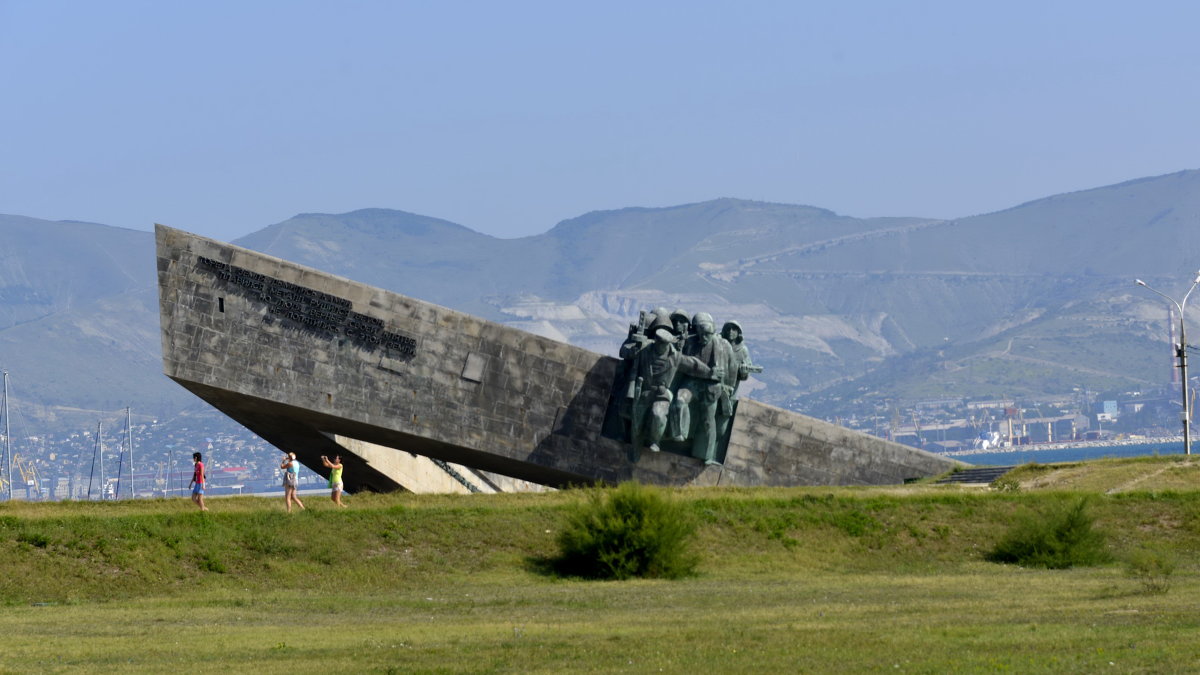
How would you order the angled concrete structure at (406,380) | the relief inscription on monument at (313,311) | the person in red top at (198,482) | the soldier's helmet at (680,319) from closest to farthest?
the person in red top at (198,482) → the angled concrete structure at (406,380) → the relief inscription on monument at (313,311) → the soldier's helmet at (680,319)

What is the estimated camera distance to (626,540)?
2983 cm

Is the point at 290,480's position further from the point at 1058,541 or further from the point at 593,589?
the point at 1058,541

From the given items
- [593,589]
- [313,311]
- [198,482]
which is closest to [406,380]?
[313,311]

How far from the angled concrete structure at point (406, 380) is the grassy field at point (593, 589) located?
164 inches

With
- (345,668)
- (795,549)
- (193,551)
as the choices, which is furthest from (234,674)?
(795,549)

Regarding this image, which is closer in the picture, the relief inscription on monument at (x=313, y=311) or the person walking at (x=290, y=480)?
the person walking at (x=290, y=480)

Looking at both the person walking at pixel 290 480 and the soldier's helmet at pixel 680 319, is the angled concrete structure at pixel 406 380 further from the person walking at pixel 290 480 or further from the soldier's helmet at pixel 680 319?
the person walking at pixel 290 480

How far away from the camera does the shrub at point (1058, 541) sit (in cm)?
3052

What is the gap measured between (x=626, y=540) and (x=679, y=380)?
1151 cm

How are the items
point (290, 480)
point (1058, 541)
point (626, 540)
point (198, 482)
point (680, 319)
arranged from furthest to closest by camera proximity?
point (680, 319)
point (290, 480)
point (198, 482)
point (1058, 541)
point (626, 540)

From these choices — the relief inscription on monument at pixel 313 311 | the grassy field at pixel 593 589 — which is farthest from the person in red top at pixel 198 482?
the relief inscription on monument at pixel 313 311

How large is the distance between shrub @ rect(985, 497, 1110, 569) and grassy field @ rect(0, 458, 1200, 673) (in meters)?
0.59

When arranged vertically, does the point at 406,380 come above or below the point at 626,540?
above

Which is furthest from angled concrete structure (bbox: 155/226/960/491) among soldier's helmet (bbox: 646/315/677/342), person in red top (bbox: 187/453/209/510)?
person in red top (bbox: 187/453/209/510)
